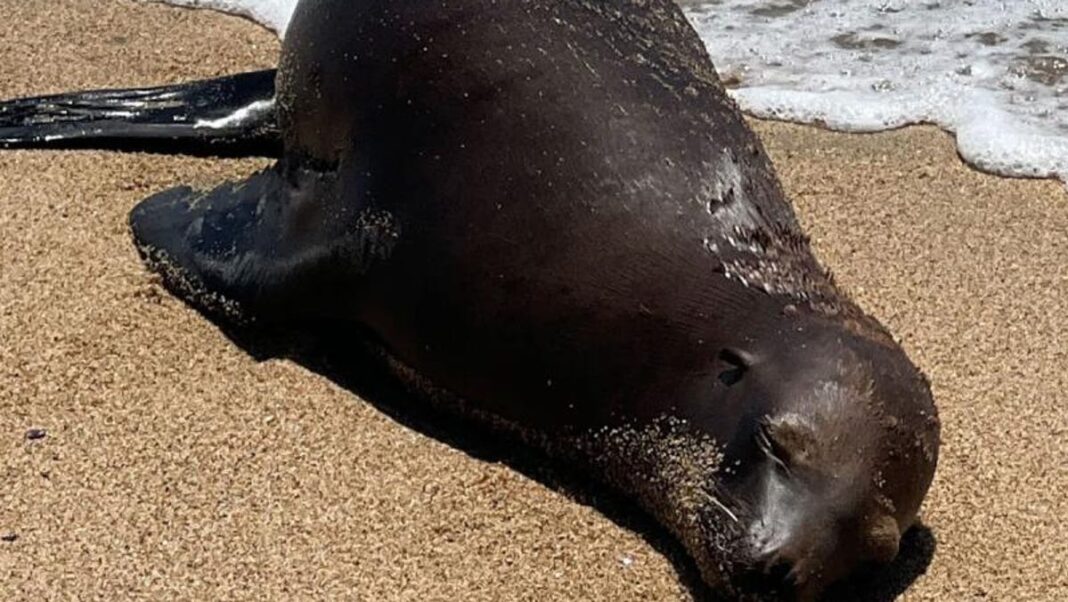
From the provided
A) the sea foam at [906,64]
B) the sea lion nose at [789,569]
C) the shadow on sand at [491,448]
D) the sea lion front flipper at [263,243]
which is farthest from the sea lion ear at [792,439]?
the sea foam at [906,64]

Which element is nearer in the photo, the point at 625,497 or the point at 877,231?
the point at 625,497

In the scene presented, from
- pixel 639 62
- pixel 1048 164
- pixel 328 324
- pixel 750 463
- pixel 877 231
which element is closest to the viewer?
pixel 750 463

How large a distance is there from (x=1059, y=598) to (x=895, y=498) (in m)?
0.56

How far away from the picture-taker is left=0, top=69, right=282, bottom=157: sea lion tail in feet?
19.6

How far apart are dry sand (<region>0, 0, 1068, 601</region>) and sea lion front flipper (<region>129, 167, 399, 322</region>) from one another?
11cm

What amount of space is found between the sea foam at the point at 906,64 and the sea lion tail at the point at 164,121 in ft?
5.67

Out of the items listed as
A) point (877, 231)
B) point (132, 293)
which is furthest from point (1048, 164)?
point (132, 293)

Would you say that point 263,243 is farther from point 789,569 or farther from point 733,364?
point 789,569

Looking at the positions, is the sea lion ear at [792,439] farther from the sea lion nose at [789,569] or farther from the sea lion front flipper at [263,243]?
the sea lion front flipper at [263,243]

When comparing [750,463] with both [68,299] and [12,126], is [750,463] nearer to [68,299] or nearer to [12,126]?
[68,299]

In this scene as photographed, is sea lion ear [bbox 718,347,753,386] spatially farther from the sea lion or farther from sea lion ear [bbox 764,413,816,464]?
sea lion ear [bbox 764,413,816,464]

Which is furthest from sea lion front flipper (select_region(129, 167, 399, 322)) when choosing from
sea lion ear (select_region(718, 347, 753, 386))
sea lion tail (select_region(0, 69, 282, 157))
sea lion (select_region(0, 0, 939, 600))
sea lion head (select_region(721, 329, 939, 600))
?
sea lion head (select_region(721, 329, 939, 600))

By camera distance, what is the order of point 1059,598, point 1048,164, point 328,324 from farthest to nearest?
1. point 1048,164
2. point 328,324
3. point 1059,598

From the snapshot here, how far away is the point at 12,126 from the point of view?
6.11m
